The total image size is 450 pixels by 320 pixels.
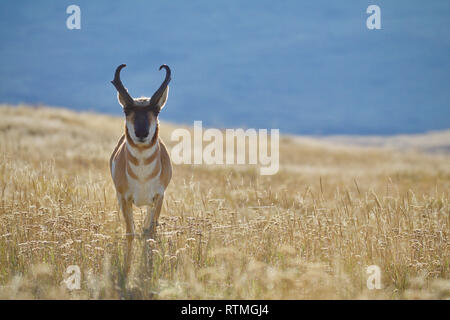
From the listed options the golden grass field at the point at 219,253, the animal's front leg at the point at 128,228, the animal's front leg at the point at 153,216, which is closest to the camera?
the golden grass field at the point at 219,253

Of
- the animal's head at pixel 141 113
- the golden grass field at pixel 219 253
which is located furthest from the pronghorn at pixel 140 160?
the golden grass field at pixel 219 253

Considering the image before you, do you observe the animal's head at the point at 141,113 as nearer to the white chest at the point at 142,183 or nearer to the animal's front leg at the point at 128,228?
the white chest at the point at 142,183

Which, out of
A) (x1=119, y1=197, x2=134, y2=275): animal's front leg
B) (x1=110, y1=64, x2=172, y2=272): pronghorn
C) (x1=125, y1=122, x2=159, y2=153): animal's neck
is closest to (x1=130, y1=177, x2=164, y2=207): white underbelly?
(x1=110, y1=64, x2=172, y2=272): pronghorn

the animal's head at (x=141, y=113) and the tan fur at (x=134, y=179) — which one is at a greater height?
the animal's head at (x=141, y=113)

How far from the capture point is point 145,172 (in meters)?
7.17

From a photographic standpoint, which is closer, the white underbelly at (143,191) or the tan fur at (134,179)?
the tan fur at (134,179)

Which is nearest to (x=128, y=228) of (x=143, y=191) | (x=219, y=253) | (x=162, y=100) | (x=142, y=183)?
(x=143, y=191)

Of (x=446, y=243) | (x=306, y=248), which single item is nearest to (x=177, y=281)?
(x=306, y=248)

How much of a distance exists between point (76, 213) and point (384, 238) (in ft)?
15.9

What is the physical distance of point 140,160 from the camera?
23.3ft

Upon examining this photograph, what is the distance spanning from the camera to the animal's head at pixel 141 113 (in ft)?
21.7

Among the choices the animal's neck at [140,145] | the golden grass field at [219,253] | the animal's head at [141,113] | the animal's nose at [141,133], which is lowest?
the golden grass field at [219,253]

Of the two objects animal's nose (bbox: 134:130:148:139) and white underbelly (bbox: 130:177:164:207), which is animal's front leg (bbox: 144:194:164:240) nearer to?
white underbelly (bbox: 130:177:164:207)
